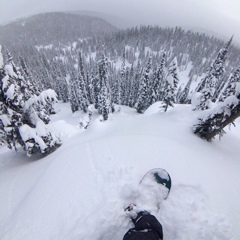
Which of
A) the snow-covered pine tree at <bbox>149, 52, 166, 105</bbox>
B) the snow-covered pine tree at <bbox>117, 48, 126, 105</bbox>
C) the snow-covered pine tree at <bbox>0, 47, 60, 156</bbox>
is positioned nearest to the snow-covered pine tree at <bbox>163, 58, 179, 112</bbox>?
the snow-covered pine tree at <bbox>149, 52, 166, 105</bbox>

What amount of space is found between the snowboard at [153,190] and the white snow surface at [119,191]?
134 mm

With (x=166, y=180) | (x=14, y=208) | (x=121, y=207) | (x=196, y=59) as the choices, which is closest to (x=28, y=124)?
(x=14, y=208)

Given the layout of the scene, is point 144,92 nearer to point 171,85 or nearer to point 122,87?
point 171,85

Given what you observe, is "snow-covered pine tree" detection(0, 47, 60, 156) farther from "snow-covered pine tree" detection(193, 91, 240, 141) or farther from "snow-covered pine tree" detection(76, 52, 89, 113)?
"snow-covered pine tree" detection(76, 52, 89, 113)

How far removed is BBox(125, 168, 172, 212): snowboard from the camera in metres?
4.94

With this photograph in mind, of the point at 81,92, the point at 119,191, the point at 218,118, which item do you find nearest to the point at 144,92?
the point at 81,92

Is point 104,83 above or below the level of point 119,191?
below

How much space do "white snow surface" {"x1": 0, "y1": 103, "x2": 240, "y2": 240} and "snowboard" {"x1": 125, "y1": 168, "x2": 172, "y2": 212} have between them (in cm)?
13

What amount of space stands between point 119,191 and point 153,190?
1.16 m

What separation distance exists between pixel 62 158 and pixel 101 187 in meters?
3.12

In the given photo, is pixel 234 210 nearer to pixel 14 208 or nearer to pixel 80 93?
pixel 14 208

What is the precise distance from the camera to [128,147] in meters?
7.28

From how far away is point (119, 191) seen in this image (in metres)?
5.17

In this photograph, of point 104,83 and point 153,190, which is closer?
point 153,190
